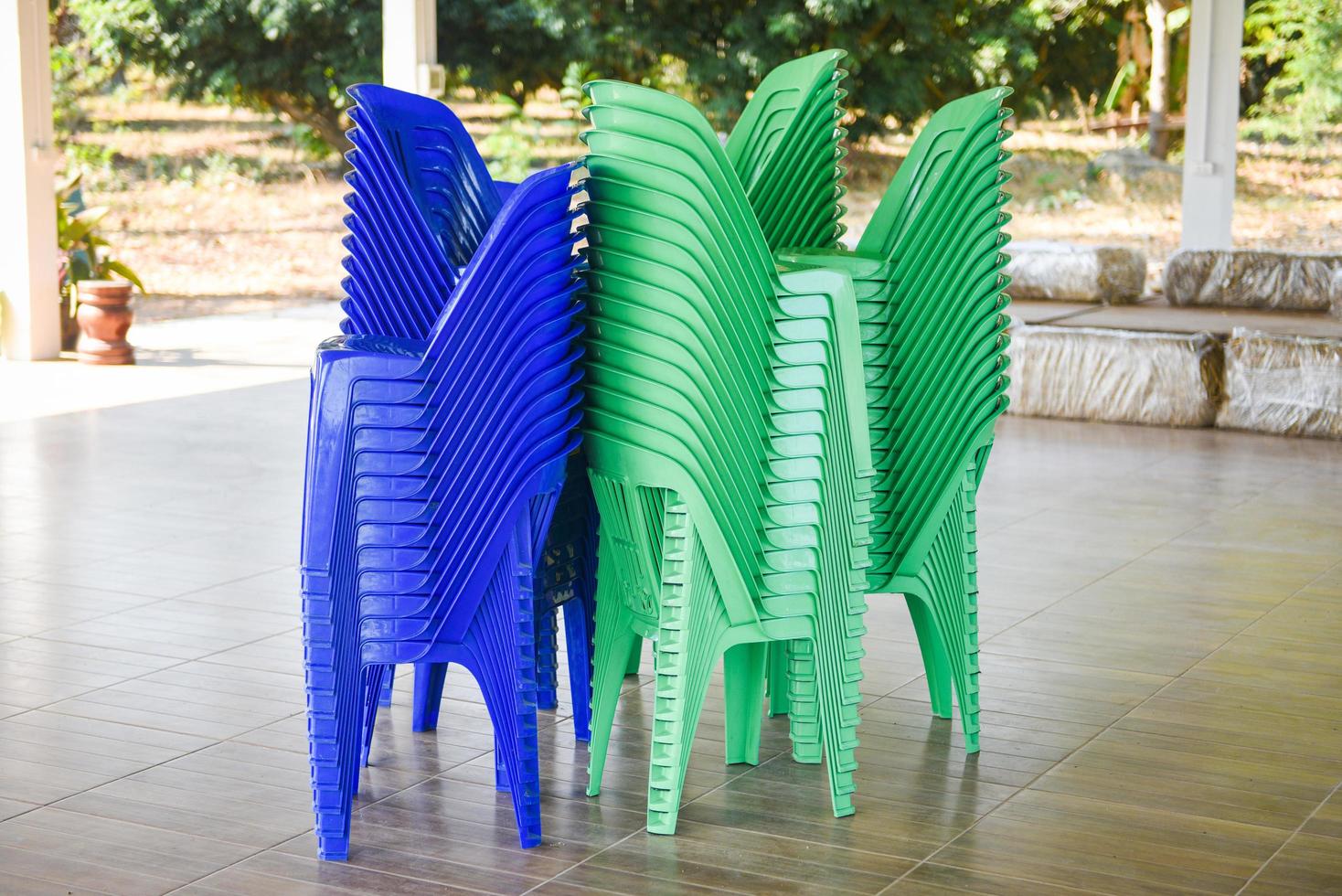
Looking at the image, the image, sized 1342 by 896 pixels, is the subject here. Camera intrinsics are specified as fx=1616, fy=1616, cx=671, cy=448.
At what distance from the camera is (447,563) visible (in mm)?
2924

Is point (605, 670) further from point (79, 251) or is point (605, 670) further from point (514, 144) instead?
point (514, 144)

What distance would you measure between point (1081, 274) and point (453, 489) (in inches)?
283

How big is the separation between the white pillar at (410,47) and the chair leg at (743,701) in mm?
7016

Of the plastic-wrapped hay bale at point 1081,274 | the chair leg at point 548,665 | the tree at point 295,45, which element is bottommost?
the chair leg at point 548,665

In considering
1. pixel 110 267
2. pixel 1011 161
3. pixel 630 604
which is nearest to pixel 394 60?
pixel 110 267

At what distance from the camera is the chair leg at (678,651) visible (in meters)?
2.97

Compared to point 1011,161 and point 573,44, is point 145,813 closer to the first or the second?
point 1011,161

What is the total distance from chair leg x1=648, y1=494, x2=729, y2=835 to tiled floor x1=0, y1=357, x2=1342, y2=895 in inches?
4.4

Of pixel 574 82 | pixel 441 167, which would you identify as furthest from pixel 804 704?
pixel 574 82

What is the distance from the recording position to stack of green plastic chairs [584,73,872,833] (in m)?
2.94

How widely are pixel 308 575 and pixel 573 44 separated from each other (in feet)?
46.8

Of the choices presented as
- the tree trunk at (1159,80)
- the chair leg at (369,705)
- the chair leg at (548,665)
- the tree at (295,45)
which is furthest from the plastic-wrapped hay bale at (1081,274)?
the tree at (295,45)

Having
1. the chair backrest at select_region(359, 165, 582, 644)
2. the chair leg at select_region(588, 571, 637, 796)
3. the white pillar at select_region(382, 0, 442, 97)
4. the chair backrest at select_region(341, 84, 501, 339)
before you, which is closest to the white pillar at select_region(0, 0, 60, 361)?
the white pillar at select_region(382, 0, 442, 97)

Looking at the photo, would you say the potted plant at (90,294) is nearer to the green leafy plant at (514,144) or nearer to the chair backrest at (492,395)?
the chair backrest at (492,395)
